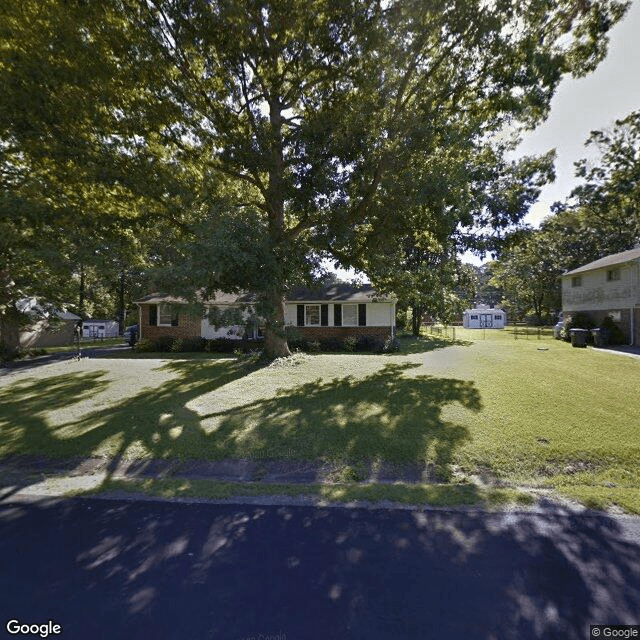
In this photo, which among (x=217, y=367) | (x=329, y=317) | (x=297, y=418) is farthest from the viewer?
(x=329, y=317)

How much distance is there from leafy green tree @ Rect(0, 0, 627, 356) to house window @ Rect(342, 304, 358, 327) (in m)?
→ 11.5

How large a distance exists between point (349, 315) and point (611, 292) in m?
17.4

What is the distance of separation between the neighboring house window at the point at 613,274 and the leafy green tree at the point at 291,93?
1722cm

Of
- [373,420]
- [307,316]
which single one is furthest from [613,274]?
[373,420]

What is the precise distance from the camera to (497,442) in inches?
243

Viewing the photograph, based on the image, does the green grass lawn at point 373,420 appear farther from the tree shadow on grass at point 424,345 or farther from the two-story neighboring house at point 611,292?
the two-story neighboring house at point 611,292

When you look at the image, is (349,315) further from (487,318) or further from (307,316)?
(487,318)

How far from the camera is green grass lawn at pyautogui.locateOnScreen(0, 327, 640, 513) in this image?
554cm

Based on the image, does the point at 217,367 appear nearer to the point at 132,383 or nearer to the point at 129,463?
the point at 132,383

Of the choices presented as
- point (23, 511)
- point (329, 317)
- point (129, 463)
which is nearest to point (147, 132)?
point (129, 463)

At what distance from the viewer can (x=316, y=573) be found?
3.24m

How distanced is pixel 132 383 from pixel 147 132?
7.87 m

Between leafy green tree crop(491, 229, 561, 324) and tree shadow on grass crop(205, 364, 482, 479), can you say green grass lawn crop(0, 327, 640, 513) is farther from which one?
leafy green tree crop(491, 229, 561, 324)

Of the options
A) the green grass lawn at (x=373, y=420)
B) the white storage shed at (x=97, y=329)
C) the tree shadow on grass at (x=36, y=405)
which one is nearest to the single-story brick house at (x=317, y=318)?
the tree shadow on grass at (x=36, y=405)
